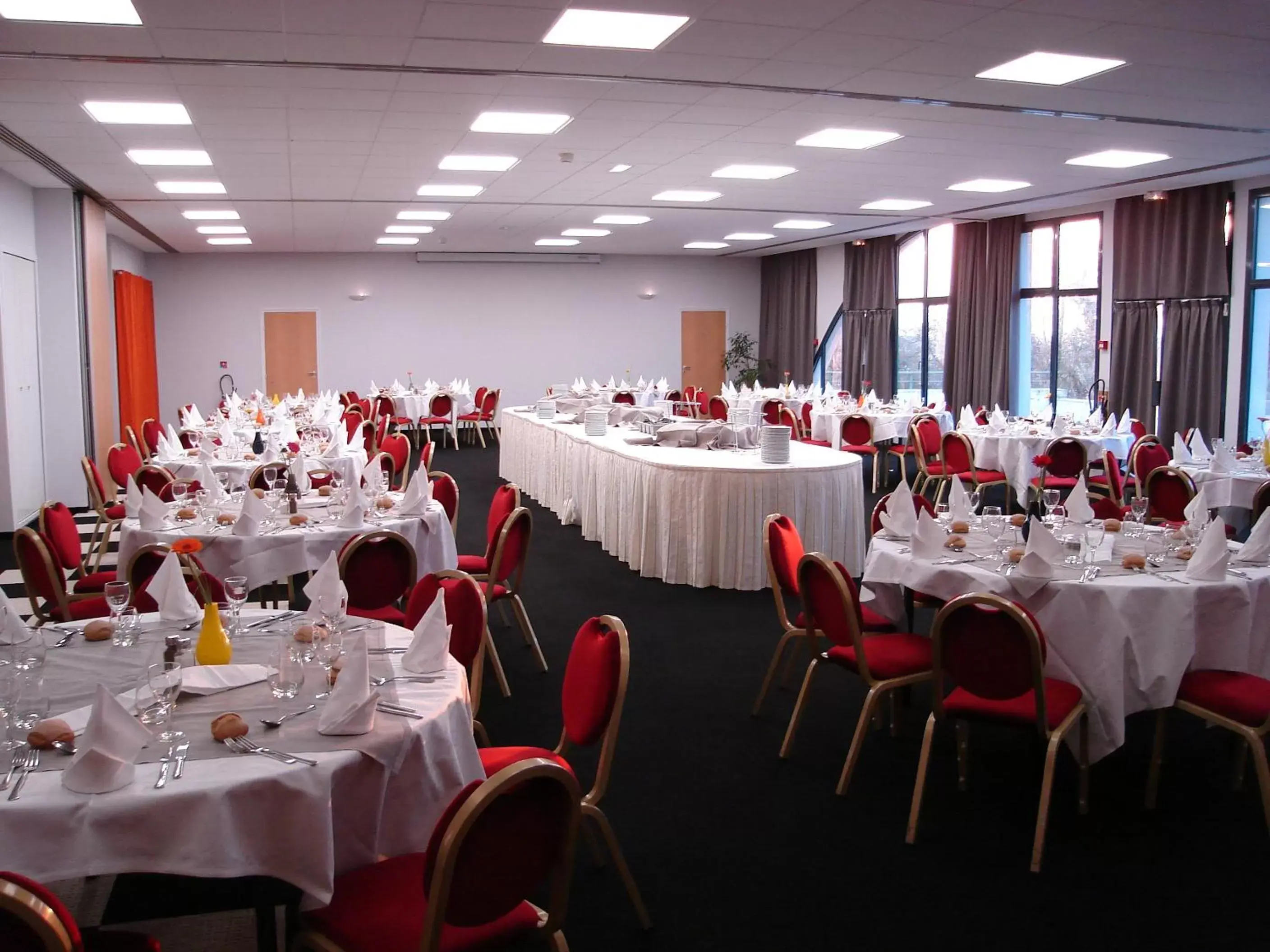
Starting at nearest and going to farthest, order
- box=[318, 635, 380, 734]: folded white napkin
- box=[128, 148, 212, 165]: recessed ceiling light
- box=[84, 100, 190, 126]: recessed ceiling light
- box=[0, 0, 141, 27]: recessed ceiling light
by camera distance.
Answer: box=[318, 635, 380, 734]: folded white napkin
box=[0, 0, 141, 27]: recessed ceiling light
box=[84, 100, 190, 126]: recessed ceiling light
box=[128, 148, 212, 165]: recessed ceiling light

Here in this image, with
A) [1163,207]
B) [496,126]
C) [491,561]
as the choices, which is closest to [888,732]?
[491,561]

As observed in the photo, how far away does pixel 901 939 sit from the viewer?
3023 millimetres

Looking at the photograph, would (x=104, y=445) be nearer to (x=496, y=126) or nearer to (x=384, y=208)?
(x=384, y=208)

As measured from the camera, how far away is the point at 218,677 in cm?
288

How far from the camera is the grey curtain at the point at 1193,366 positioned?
37.7ft

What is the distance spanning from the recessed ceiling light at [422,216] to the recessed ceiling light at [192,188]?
264cm

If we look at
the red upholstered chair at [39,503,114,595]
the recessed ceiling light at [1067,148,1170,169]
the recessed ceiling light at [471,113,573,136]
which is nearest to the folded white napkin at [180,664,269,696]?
the red upholstered chair at [39,503,114,595]

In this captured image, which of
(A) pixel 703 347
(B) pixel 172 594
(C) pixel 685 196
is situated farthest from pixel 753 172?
(A) pixel 703 347

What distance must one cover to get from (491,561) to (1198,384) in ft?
32.4

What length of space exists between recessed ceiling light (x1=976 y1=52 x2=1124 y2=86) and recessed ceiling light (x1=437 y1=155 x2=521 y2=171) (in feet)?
15.3

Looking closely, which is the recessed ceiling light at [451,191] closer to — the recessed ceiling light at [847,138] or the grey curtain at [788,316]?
the recessed ceiling light at [847,138]

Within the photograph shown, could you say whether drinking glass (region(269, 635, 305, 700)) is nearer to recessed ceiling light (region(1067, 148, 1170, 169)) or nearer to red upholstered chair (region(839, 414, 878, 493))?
recessed ceiling light (region(1067, 148, 1170, 169))

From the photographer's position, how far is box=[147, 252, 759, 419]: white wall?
19500mm

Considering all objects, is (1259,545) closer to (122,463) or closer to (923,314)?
(122,463)
